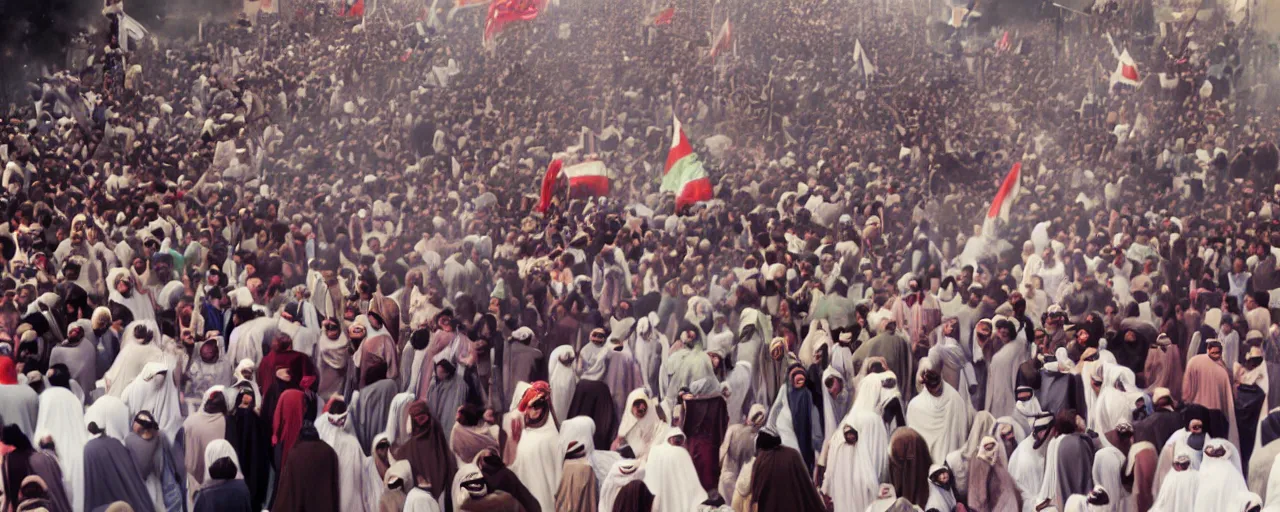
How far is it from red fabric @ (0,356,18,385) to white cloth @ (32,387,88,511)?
1.06ft

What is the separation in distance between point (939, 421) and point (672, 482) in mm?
1745

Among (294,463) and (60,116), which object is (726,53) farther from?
(294,463)

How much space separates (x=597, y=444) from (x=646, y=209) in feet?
17.4

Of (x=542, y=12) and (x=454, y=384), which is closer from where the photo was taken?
(x=454, y=384)

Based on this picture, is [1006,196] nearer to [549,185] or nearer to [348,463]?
[549,185]

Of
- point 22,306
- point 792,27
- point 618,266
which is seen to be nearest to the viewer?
point 22,306

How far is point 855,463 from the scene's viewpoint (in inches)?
452

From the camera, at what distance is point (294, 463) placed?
11070mm

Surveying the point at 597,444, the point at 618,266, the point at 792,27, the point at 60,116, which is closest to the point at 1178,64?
the point at 792,27

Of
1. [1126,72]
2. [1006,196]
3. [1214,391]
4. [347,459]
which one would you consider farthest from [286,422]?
[1126,72]

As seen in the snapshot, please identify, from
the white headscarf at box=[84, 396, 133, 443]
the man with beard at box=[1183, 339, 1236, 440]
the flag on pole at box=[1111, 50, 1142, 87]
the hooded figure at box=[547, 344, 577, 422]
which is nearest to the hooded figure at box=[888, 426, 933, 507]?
the man with beard at box=[1183, 339, 1236, 440]

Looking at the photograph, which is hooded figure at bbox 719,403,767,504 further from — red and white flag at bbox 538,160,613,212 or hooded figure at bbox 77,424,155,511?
red and white flag at bbox 538,160,613,212

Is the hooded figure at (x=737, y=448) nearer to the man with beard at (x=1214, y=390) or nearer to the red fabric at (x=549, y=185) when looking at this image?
the man with beard at (x=1214, y=390)

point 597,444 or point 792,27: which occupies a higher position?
point 792,27
